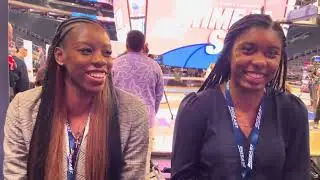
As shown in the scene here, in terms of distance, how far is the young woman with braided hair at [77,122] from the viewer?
1.26 meters

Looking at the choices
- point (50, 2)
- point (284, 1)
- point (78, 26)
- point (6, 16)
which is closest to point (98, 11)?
point (50, 2)

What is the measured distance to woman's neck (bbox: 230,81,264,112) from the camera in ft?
4.37

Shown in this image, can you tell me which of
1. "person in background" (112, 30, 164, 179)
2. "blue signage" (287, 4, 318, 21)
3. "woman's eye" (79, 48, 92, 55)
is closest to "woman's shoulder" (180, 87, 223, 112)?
"woman's eye" (79, 48, 92, 55)

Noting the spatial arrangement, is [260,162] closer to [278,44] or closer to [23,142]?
[278,44]

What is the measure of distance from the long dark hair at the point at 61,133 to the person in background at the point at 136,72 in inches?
74.7

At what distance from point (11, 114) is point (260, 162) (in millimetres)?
832

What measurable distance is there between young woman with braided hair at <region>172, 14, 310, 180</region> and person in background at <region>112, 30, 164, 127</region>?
193cm

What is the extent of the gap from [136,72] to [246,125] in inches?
79.8

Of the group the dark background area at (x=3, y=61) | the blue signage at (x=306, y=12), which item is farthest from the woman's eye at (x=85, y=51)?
the blue signage at (x=306, y=12)

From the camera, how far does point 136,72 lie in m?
3.26

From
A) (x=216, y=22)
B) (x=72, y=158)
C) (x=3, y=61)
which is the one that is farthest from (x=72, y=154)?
(x=216, y=22)

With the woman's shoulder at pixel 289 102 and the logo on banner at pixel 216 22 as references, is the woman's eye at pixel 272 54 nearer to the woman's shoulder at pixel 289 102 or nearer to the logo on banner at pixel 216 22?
the woman's shoulder at pixel 289 102

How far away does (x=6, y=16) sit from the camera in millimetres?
1882

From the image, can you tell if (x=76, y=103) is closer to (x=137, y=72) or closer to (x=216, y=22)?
(x=137, y=72)
